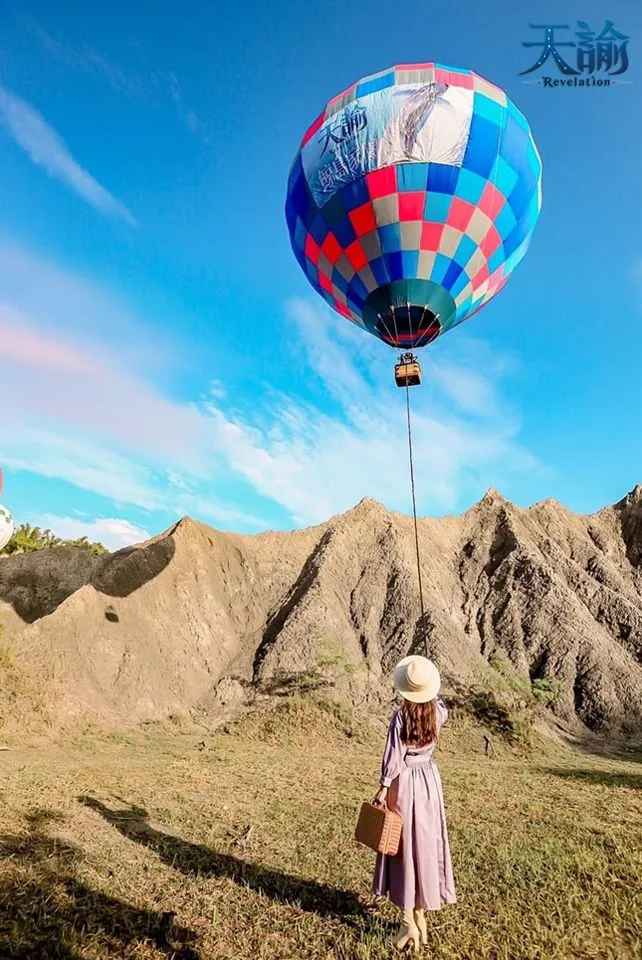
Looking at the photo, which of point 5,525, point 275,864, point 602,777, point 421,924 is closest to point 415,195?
point 421,924

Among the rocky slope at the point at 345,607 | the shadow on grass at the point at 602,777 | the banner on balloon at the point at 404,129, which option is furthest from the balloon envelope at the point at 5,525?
the shadow on grass at the point at 602,777

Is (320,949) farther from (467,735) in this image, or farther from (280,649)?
(280,649)

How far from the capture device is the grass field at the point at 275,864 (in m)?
4.52

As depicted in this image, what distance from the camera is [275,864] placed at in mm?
6230

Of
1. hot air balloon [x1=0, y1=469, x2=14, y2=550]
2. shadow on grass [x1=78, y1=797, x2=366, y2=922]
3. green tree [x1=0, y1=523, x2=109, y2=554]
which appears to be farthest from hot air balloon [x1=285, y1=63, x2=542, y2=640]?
green tree [x1=0, y1=523, x2=109, y2=554]

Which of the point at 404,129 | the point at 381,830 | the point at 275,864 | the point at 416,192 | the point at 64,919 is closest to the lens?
the point at 381,830

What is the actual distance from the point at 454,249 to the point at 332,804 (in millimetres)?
10497

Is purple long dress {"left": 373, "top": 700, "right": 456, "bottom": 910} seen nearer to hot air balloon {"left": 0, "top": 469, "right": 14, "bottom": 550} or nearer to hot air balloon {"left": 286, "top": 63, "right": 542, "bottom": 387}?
hot air balloon {"left": 286, "top": 63, "right": 542, "bottom": 387}

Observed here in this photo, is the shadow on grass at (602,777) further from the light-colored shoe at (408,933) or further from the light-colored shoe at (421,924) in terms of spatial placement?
the light-colored shoe at (408,933)

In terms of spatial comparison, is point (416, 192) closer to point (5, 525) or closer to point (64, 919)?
point (64, 919)

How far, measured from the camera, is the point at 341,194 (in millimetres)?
9930

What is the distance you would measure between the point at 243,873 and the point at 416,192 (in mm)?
10866

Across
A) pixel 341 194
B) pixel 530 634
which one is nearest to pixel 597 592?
pixel 530 634

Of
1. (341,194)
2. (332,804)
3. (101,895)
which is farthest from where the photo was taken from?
(341,194)
